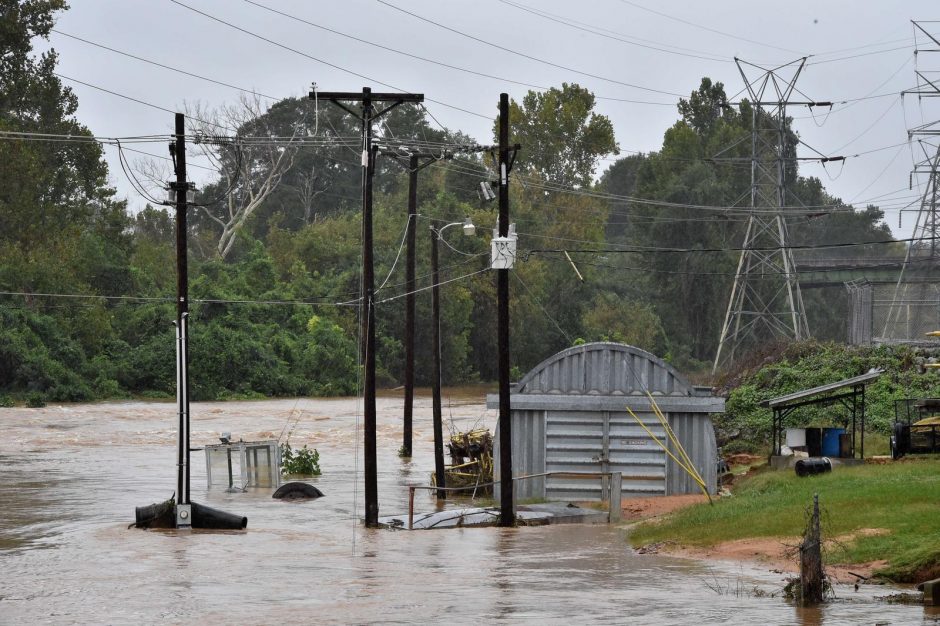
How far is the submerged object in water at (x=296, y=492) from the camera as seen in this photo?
3728 cm

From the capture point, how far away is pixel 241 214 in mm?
109188

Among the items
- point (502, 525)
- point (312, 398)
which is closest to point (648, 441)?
point (502, 525)

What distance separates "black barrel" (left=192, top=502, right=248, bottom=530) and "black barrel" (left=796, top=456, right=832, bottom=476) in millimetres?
12858

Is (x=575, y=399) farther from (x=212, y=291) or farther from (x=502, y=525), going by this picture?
(x=212, y=291)

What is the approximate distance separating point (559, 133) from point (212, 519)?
8112cm

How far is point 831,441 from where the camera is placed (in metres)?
33.4

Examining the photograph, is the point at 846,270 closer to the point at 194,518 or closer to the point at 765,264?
the point at 765,264

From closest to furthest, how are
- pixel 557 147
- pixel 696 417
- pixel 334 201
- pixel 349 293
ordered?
pixel 696 417
pixel 349 293
pixel 557 147
pixel 334 201

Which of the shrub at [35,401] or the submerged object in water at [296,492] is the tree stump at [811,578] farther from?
the shrub at [35,401]

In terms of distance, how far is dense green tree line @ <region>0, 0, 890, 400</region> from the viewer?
75.6 m

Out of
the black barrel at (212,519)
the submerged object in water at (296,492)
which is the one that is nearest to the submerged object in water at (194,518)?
the black barrel at (212,519)

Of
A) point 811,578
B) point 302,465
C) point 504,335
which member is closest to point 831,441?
point 504,335

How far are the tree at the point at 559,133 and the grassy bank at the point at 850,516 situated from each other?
77.1 meters

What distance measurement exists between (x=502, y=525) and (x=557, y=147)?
8086 cm
